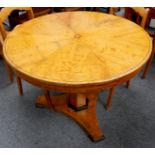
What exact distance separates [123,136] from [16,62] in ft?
3.56

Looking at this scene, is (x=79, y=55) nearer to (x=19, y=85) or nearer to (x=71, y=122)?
(x=71, y=122)

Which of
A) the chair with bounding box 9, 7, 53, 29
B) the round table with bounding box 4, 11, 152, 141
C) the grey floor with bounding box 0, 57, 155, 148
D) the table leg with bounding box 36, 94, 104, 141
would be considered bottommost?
the grey floor with bounding box 0, 57, 155, 148

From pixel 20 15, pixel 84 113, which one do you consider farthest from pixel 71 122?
pixel 20 15

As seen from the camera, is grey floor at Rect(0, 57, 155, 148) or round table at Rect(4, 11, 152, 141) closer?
round table at Rect(4, 11, 152, 141)

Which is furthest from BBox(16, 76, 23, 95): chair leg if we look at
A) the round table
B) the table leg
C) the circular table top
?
the circular table top

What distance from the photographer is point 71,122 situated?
191 centimetres

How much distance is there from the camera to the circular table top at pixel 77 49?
124 centimetres

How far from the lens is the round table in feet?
4.00

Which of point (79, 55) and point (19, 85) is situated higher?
point (79, 55)

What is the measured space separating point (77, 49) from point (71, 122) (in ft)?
2.49

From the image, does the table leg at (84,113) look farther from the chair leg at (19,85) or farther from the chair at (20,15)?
the chair at (20,15)

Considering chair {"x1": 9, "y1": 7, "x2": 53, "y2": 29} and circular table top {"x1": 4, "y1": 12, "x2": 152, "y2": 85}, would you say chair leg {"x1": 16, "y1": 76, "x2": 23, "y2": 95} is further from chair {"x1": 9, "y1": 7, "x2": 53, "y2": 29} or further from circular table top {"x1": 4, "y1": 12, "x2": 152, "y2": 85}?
chair {"x1": 9, "y1": 7, "x2": 53, "y2": 29}

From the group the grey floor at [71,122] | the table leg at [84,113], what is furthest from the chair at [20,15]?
the table leg at [84,113]
